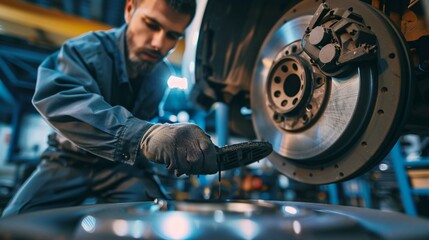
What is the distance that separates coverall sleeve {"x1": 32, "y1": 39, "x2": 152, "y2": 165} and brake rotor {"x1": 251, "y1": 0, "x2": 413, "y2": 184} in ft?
1.43

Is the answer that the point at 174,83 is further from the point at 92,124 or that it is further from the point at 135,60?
the point at 92,124

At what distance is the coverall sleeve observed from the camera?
725mm

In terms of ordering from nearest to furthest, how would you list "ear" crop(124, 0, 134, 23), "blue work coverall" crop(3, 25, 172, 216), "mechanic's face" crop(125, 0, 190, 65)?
1. "blue work coverall" crop(3, 25, 172, 216)
2. "mechanic's face" crop(125, 0, 190, 65)
3. "ear" crop(124, 0, 134, 23)

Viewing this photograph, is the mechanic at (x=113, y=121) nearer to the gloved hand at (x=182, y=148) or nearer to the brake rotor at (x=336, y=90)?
the gloved hand at (x=182, y=148)

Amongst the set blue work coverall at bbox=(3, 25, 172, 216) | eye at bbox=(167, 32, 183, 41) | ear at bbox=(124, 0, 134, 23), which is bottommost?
blue work coverall at bbox=(3, 25, 172, 216)

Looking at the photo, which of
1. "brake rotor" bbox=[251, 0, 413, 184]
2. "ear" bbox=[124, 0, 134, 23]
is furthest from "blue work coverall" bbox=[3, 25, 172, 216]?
"brake rotor" bbox=[251, 0, 413, 184]

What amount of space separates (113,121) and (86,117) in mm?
80

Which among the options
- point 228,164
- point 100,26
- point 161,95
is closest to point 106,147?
point 228,164

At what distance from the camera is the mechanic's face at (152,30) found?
3.74ft

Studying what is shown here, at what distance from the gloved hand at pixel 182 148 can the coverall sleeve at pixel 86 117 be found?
66mm

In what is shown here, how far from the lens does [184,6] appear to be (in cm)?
119

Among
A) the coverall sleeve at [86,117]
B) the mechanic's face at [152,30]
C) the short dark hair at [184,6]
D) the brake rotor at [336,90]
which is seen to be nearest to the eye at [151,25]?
the mechanic's face at [152,30]

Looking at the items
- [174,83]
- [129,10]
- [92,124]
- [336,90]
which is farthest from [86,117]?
[174,83]

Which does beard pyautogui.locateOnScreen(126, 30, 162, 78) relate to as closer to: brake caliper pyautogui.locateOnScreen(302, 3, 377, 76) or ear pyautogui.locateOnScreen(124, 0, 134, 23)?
ear pyautogui.locateOnScreen(124, 0, 134, 23)
